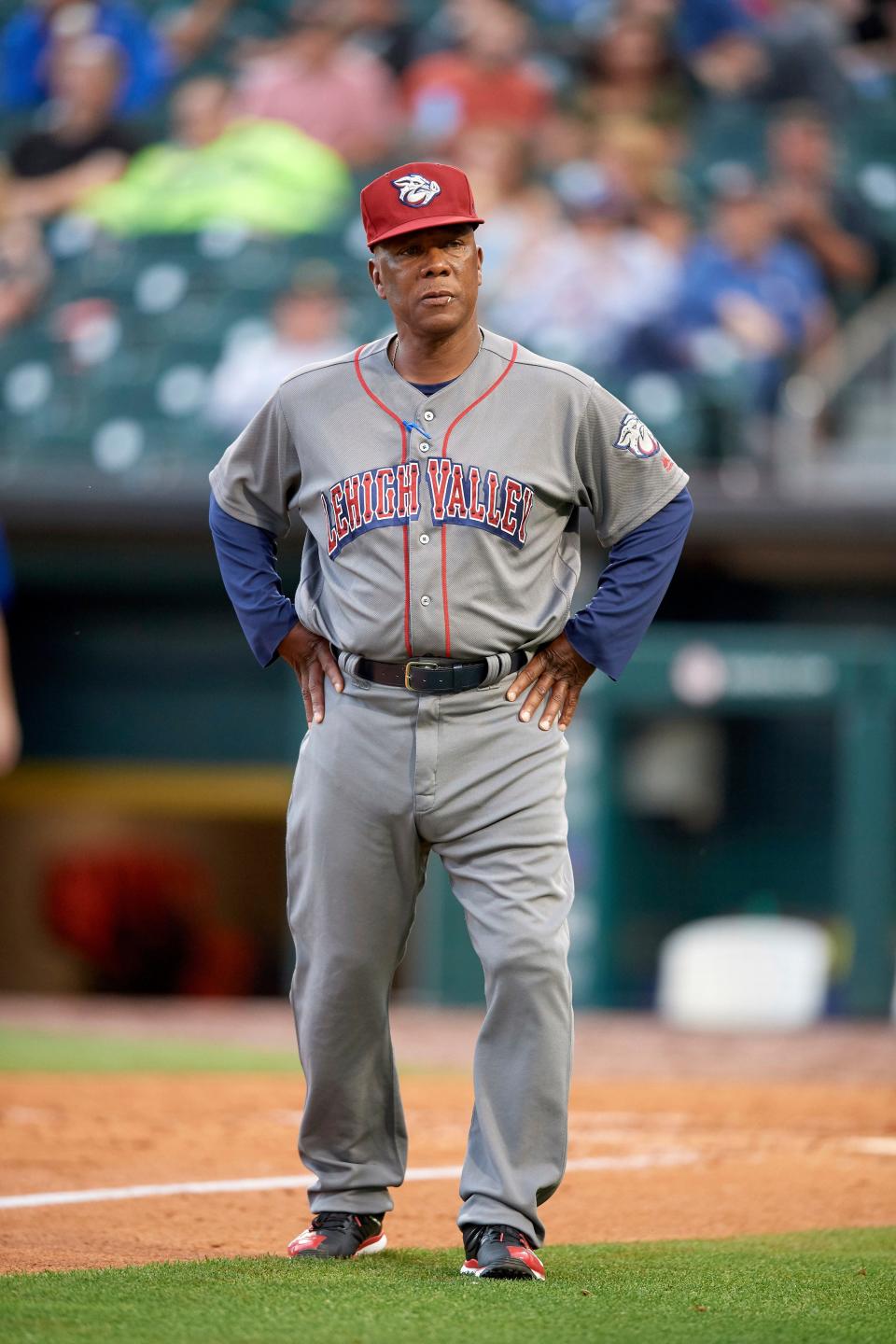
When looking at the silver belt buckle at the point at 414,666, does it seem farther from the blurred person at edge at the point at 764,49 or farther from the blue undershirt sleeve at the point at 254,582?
the blurred person at edge at the point at 764,49

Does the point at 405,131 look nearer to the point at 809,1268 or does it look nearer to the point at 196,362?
the point at 196,362

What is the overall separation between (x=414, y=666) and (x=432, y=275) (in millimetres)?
657

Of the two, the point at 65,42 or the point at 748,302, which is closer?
the point at 748,302

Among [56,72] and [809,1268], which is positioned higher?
[56,72]

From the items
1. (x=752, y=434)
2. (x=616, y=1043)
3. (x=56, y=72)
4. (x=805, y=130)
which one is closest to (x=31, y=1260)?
(x=616, y=1043)

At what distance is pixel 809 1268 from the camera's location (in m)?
A: 3.39

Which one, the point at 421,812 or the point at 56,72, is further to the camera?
the point at 56,72

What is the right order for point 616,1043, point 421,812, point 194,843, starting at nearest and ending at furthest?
point 421,812
point 616,1043
point 194,843

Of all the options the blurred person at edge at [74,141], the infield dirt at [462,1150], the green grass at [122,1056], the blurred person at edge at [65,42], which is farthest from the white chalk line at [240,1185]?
the blurred person at edge at [65,42]

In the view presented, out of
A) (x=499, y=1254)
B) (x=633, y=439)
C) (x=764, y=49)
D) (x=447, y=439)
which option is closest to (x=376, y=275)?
(x=447, y=439)

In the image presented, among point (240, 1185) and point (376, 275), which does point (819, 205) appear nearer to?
point (240, 1185)

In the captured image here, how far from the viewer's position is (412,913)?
3373 millimetres

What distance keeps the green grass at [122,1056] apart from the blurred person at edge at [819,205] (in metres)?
5.78

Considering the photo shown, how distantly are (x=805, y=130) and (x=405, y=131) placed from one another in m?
2.64
